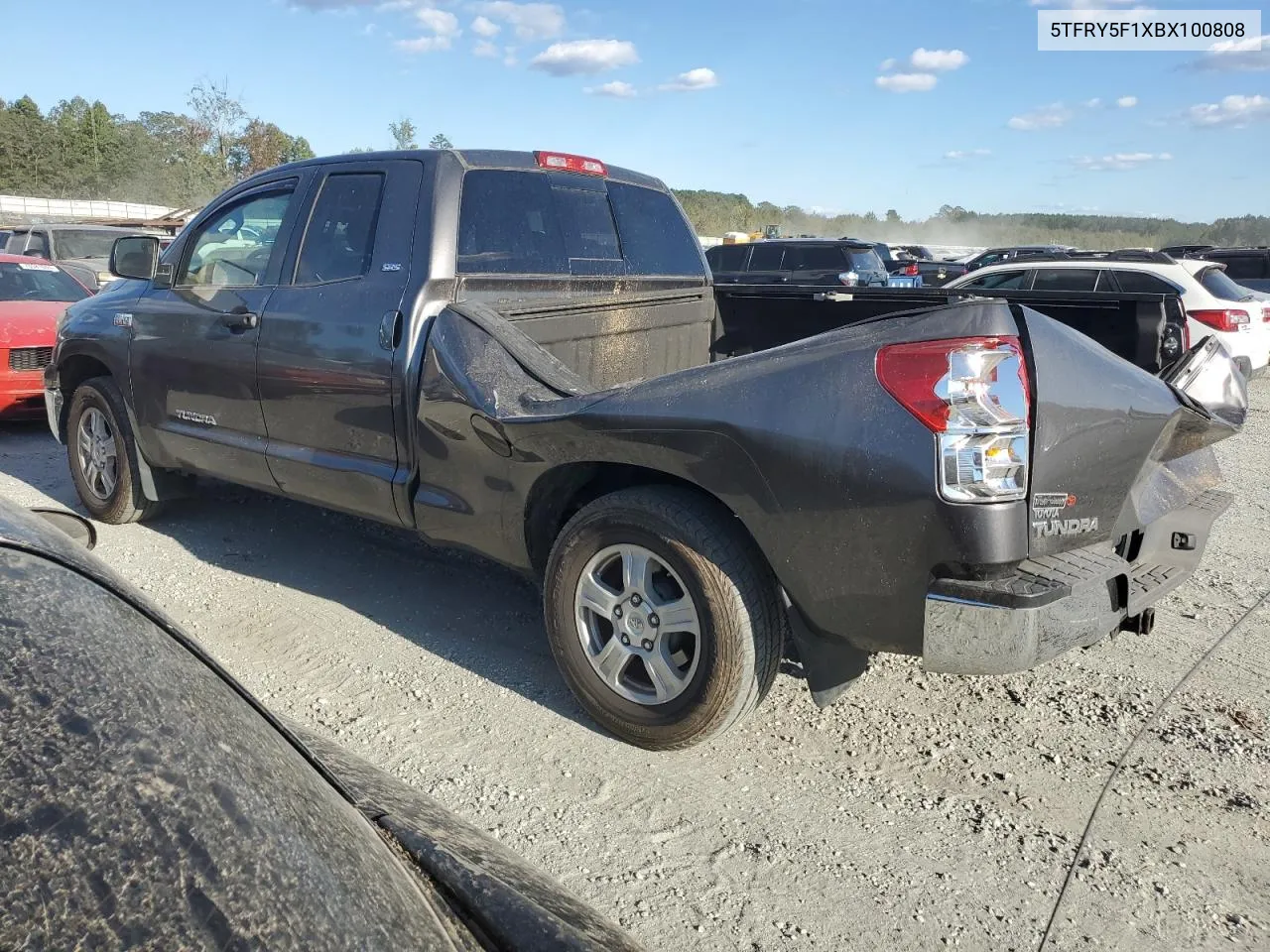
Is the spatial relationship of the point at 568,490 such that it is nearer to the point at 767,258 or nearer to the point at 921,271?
the point at 767,258

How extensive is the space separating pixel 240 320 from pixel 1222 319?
11.2m

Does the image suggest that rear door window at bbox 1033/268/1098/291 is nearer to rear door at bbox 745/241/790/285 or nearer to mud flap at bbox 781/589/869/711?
rear door at bbox 745/241/790/285

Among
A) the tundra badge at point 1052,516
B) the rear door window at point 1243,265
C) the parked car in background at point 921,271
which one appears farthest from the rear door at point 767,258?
the tundra badge at point 1052,516

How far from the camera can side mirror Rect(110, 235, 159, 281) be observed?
5328mm

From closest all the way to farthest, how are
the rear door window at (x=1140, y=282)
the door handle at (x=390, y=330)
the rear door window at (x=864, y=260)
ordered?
the door handle at (x=390, y=330) < the rear door window at (x=1140, y=282) < the rear door window at (x=864, y=260)

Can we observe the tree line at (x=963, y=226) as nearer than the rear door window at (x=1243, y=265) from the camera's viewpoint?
No

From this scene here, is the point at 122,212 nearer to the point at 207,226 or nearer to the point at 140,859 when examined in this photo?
the point at 207,226

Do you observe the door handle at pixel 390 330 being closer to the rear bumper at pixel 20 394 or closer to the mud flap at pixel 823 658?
the mud flap at pixel 823 658

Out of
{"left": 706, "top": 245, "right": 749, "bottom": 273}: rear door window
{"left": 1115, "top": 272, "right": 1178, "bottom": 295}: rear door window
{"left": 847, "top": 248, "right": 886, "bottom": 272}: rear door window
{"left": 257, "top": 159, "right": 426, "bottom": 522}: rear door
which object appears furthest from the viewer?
{"left": 706, "top": 245, "right": 749, "bottom": 273}: rear door window

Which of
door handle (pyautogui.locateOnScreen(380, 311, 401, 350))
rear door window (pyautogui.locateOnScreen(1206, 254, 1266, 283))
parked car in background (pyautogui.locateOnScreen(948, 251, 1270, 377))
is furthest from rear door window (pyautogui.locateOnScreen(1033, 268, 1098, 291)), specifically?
door handle (pyautogui.locateOnScreen(380, 311, 401, 350))

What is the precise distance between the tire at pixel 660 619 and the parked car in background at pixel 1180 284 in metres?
8.81

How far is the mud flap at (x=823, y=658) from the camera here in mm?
3094

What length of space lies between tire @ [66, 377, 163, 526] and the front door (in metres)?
0.28

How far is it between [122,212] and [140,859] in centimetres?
4438
